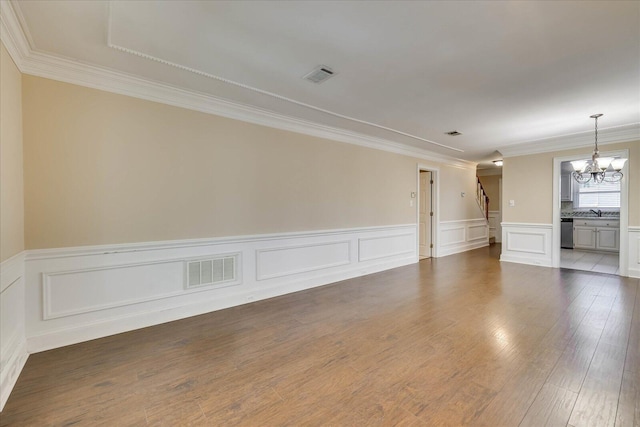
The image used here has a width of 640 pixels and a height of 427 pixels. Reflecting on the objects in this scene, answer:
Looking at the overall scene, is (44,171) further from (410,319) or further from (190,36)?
(410,319)

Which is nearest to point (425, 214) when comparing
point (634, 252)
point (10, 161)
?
point (634, 252)

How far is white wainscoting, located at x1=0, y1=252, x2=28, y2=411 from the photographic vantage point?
1871 millimetres

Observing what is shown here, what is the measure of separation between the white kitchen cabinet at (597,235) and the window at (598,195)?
30.0 inches

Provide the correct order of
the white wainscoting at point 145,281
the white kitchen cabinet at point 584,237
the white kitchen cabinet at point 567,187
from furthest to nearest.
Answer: the white kitchen cabinet at point 567,187 → the white kitchen cabinet at point 584,237 → the white wainscoting at point 145,281

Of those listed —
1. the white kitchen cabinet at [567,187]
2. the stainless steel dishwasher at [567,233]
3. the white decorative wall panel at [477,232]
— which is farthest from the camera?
the white kitchen cabinet at [567,187]

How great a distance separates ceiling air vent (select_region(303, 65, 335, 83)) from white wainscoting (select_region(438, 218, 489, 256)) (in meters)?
5.41

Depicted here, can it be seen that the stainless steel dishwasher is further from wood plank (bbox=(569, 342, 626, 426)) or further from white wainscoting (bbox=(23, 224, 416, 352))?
white wainscoting (bbox=(23, 224, 416, 352))

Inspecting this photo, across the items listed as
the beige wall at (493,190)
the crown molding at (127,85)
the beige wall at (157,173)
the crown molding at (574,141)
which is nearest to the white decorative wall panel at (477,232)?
the beige wall at (493,190)

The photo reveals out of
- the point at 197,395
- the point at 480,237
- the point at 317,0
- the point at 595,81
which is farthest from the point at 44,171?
the point at 480,237

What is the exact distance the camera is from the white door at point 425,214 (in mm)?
6961

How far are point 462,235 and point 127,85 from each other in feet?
26.1

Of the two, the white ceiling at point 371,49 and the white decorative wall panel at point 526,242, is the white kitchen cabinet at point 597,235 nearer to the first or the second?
the white decorative wall panel at point 526,242

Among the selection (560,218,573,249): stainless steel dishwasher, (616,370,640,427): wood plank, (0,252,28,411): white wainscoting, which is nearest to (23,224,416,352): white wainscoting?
(0,252,28,411): white wainscoting

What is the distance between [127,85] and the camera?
284cm
